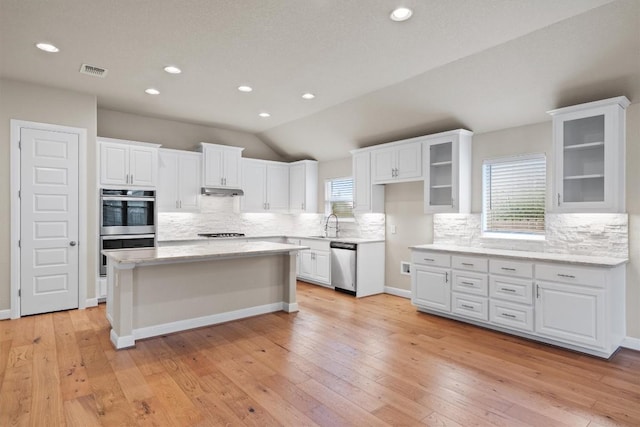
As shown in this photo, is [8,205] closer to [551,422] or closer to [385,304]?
[385,304]

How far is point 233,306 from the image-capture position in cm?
447

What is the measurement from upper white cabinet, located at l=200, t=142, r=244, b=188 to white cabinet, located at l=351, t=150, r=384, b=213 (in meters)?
2.18

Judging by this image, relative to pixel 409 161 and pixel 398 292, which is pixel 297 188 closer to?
pixel 409 161

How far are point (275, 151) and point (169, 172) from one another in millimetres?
2401

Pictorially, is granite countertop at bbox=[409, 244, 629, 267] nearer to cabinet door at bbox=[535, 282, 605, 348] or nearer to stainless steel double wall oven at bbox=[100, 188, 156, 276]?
cabinet door at bbox=[535, 282, 605, 348]

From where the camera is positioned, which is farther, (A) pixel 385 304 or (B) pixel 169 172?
(B) pixel 169 172

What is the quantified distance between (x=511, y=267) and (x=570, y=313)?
26.1 inches

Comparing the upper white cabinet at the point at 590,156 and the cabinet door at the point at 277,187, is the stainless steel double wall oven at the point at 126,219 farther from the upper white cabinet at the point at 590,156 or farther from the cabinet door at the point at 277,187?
the upper white cabinet at the point at 590,156

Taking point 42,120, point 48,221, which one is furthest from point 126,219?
point 42,120

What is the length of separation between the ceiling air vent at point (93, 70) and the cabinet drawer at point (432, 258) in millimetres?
4347

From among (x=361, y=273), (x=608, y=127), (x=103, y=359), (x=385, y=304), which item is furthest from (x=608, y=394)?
(x=103, y=359)

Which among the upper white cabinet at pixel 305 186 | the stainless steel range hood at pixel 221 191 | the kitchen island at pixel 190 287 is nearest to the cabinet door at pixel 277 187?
the upper white cabinet at pixel 305 186

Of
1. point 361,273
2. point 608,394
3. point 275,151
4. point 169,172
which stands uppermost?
point 275,151

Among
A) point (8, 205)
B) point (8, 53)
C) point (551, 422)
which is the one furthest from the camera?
point (8, 205)
